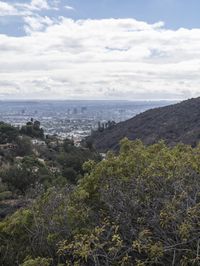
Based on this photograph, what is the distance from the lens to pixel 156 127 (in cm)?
5734

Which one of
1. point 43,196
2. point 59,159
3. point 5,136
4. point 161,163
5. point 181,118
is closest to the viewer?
point 161,163

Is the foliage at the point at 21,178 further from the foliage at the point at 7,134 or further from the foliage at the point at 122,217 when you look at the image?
the foliage at the point at 122,217

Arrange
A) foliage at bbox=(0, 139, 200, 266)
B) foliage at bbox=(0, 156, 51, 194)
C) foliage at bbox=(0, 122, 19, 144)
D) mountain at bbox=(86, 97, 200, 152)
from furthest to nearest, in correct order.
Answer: mountain at bbox=(86, 97, 200, 152), foliage at bbox=(0, 122, 19, 144), foliage at bbox=(0, 156, 51, 194), foliage at bbox=(0, 139, 200, 266)

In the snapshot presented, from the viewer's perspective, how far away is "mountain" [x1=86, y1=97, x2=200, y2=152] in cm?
5144

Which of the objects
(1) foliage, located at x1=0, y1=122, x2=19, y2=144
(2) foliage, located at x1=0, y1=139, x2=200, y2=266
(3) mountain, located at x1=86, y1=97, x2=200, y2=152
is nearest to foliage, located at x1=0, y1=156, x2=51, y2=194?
Result: (1) foliage, located at x1=0, y1=122, x2=19, y2=144

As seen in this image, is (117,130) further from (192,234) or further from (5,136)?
(192,234)

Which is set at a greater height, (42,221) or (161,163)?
(161,163)

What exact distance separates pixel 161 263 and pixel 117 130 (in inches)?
2288

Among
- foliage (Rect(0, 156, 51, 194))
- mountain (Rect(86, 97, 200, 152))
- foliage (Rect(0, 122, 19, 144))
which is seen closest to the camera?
foliage (Rect(0, 156, 51, 194))

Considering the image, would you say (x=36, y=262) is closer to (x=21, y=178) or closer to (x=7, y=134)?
(x=21, y=178)

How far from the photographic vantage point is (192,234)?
602 cm

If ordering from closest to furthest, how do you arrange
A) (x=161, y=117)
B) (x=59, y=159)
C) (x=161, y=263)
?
1. (x=161, y=263)
2. (x=59, y=159)
3. (x=161, y=117)

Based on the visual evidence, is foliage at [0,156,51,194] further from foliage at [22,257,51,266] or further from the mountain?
the mountain

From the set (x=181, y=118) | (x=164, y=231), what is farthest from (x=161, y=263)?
(x=181, y=118)
